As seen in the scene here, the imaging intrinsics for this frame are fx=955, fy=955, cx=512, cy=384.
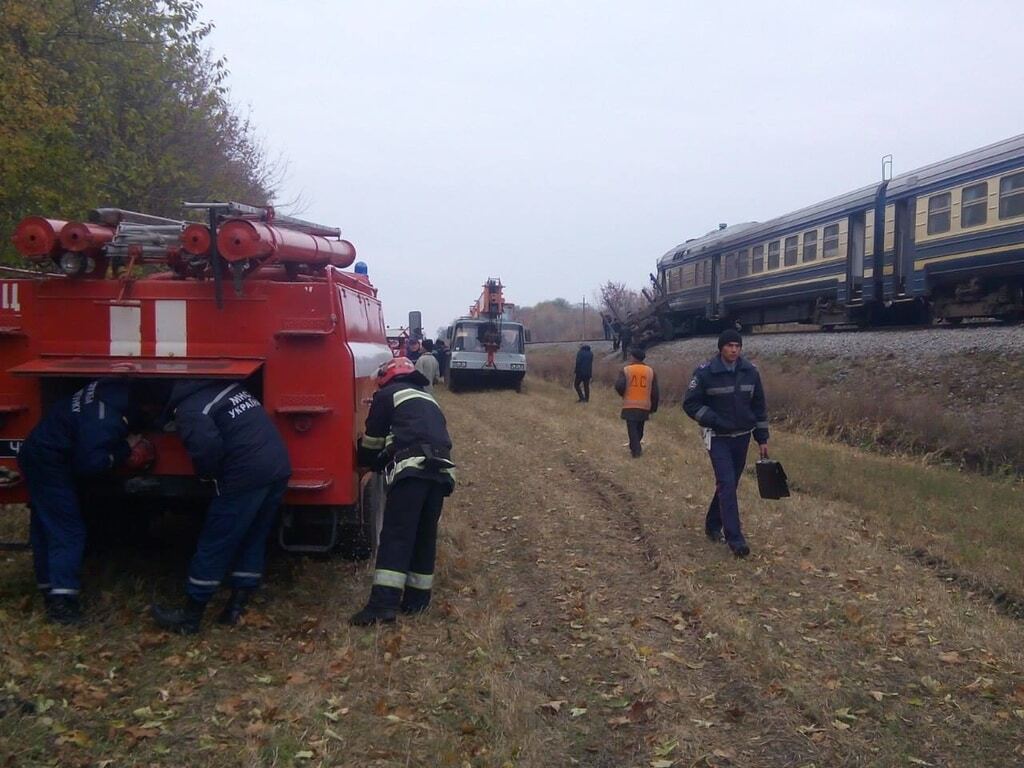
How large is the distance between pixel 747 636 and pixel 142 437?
12.9 ft

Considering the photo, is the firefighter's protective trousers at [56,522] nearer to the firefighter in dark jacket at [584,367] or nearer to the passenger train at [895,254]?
the passenger train at [895,254]

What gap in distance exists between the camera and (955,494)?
37.2 ft

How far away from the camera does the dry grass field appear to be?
14.2ft

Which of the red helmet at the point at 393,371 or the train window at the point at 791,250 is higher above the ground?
the train window at the point at 791,250

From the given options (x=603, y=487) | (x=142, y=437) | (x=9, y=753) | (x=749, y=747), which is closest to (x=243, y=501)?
(x=142, y=437)

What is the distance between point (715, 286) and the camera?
96.0 feet

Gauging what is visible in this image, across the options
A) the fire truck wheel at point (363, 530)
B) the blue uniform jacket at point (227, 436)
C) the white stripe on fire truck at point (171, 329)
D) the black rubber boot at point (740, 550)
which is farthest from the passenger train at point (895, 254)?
the white stripe on fire truck at point (171, 329)

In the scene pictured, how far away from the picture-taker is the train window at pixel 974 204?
17.2 metres

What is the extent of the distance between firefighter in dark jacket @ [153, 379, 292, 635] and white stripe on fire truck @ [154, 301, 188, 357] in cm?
25

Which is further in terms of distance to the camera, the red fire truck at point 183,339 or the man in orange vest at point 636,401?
the man in orange vest at point 636,401

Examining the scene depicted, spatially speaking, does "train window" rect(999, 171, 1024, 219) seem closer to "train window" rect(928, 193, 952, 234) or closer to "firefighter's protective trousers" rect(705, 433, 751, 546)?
"train window" rect(928, 193, 952, 234)

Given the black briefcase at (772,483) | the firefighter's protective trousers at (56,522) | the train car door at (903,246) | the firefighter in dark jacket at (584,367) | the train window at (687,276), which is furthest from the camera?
the train window at (687,276)

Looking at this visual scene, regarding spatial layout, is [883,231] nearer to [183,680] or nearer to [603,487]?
[603,487]

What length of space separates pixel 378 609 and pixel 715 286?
81.2ft
